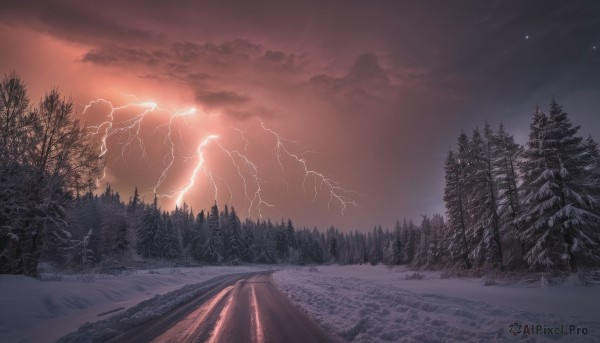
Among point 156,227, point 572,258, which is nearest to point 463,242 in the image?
point 572,258

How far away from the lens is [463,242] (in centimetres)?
3519

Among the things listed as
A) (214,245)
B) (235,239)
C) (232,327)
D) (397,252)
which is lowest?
(232,327)

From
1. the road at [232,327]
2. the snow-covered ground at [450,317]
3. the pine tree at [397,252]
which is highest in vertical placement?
the pine tree at [397,252]

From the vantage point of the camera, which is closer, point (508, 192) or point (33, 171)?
point (33, 171)

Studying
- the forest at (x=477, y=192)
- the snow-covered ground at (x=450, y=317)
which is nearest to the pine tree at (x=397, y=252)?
the forest at (x=477, y=192)

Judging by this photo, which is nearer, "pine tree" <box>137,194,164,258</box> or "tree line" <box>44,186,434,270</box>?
"tree line" <box>44,186,434,270</box>

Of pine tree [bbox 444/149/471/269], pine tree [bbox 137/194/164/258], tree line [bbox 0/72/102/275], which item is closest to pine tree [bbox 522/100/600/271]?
pine tree [bbox 444/149/471/269]

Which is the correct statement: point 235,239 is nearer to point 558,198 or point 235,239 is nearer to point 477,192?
point 477,192

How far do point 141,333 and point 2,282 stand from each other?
958cm

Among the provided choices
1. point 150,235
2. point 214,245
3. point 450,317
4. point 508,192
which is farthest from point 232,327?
point 214,245

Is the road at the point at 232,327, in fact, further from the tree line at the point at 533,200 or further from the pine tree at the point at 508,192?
the pine tree at the point at 508,192

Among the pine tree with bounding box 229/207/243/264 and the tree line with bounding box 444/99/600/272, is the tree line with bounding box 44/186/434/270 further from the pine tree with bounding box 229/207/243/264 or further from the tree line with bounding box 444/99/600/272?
the tree line with bounding box 444/99/600/272

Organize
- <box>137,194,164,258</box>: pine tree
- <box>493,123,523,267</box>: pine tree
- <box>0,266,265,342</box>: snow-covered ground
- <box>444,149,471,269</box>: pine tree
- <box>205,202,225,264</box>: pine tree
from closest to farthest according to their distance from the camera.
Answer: <box>0,266,265,342</box>: snow-covered ground → <box>493,123,523,267</box>: pine tree → <box>444,149,471,269</box>: pine tree → <box>137,194,164,258</box>: pine tree → <box>205,202,225,264</box>: pine tree

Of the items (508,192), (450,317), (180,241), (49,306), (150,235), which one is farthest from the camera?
(180,241)
